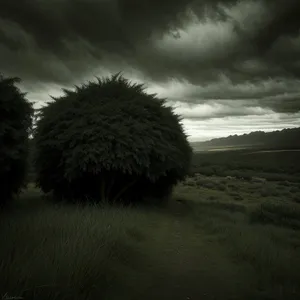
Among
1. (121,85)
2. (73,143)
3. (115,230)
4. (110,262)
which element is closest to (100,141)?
(73,143)

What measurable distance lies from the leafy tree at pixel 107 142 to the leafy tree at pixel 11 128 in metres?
2.01

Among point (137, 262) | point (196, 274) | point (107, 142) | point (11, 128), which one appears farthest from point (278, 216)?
point (11, 128)

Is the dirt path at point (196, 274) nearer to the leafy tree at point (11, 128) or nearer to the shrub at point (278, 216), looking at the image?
the shrub at point (278, 216)

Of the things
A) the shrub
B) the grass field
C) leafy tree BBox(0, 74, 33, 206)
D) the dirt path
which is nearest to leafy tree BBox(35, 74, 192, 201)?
leafy tree BBox(0, 74, 33, 206)

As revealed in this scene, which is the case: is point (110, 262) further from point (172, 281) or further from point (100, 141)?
point (100, 141)

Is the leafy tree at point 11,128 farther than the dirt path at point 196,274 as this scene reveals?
Yes

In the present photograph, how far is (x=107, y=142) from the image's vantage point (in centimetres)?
1270

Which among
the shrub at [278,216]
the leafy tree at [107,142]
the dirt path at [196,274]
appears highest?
the leafy tree at [107,142]

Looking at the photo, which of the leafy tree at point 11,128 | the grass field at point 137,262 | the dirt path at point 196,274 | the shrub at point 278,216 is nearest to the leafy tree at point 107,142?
the leafy tree at point 11,128

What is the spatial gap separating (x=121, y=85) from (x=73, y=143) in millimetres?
4326

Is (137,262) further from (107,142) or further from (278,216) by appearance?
(278,216)

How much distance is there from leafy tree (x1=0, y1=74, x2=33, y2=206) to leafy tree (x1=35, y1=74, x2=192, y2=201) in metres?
2.01

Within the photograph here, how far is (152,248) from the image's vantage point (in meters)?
8.03

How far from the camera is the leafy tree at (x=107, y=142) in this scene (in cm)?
1272
